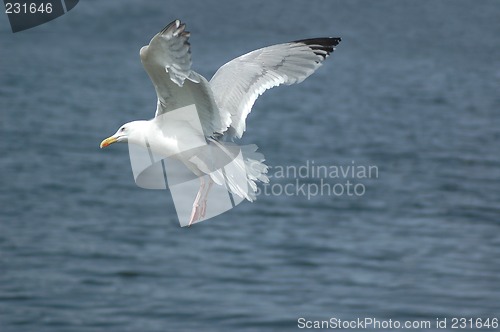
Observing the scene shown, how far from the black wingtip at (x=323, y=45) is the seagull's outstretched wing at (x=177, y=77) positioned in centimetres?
109

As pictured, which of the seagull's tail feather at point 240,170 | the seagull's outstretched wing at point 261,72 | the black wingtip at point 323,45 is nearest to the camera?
the seagull's tail feather at point 240,170

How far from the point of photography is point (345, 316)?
13688 mm

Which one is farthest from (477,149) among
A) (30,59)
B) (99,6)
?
(99,6)

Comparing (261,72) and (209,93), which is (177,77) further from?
(261,72)

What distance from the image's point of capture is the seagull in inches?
249

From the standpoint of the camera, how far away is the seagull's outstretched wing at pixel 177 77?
6301 mm

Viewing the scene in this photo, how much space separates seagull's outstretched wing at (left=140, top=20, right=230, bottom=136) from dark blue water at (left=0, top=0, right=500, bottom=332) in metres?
6.38

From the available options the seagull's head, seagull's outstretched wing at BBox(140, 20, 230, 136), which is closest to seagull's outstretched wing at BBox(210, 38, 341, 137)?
seagull's outstretched wing at BBox(140, 20, 230, 136)

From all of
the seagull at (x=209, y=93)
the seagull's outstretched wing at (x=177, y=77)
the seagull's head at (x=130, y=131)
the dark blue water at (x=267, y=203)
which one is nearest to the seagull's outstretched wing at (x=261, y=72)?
the seagull at (x=209, y=93)

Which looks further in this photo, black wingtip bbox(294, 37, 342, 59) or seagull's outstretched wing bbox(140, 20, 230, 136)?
black wingtip bbox(294, 37, 342, 59)

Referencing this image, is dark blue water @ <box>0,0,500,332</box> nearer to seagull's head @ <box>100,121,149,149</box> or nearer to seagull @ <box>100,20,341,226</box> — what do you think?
seagull @ <box>100,20,341,226</box>

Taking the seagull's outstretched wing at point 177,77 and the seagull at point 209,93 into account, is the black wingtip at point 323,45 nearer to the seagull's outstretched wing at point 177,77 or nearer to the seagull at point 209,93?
the seagull at point 209,93

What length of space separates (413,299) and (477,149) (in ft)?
26.1

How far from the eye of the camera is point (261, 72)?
7738 mm
